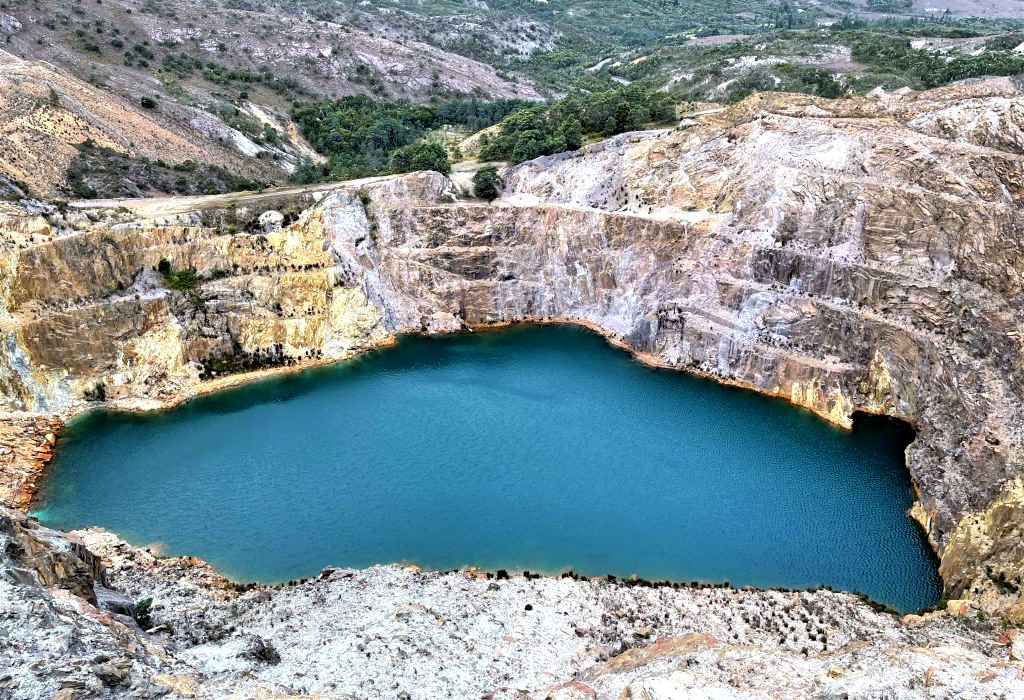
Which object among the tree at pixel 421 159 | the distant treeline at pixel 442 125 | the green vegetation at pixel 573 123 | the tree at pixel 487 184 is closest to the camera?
the tree at pixel 487 184

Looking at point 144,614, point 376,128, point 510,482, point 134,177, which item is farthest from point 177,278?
point 376,128

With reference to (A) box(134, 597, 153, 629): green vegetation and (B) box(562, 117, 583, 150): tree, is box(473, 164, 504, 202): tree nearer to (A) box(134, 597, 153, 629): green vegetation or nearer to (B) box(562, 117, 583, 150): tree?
(B) box(562, 117, 583, 150): tree

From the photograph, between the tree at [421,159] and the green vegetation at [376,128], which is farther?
the green vegetation at [376,128]

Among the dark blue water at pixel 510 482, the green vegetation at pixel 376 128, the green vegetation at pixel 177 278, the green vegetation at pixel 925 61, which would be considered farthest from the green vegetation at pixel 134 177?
the green vegetation at pixel 925 61

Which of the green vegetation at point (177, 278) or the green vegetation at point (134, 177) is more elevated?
the green vegetation at point (134, 177)

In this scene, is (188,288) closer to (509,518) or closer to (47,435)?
(47,435)

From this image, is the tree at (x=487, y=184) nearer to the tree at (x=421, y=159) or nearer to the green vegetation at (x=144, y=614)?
the tree at (x=421, y=159)

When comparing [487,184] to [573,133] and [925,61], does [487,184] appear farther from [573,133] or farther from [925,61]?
[925,61]
